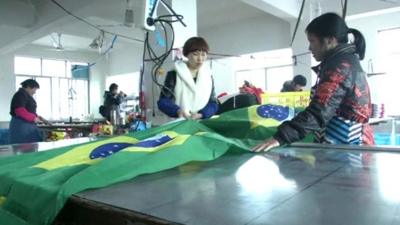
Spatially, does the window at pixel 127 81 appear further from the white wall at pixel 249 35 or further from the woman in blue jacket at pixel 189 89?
the woman in blue jacket at pixel 189 89

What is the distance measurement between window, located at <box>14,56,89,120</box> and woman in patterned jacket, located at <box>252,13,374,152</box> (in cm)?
987

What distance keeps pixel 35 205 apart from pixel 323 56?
43.8 inches

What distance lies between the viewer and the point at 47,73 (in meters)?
10.4

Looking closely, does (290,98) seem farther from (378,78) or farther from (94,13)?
(94,13)

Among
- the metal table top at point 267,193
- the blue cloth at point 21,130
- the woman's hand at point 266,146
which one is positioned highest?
the woman's hand at point 266,146

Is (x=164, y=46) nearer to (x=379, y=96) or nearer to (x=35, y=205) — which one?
(x=35, y=205)

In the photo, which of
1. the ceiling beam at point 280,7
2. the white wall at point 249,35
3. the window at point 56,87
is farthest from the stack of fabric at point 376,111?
the window at point 56,87

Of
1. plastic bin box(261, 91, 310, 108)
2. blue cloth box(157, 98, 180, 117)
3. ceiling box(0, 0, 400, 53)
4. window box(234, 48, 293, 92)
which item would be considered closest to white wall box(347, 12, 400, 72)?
ceiling box(0, 0, 400, 53)

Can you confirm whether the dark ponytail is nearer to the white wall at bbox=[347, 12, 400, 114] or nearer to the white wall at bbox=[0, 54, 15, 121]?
the white wall at bbox=[347, 12, 400, 114]

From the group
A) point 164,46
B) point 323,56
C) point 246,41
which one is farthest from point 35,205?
point 246,41

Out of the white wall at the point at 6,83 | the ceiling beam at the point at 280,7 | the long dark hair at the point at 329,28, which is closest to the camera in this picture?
the long dark hair at the point at 329,28

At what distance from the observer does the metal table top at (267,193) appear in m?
0.52

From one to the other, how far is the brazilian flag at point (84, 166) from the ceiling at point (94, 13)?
12.4ft

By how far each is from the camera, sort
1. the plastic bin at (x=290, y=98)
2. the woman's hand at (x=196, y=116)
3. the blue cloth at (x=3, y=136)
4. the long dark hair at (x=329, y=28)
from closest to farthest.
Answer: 1. the long dark hair at (x=329, y=28)
2. the woman's hand at (x=196, y=116)
3. the plastic bin at (x=290, y=98)
4. the blue cloth at (x=3, y=136)
